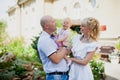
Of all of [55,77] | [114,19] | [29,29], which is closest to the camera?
[55,77]

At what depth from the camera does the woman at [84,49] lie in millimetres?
2504

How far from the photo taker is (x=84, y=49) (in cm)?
251

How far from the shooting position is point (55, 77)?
2.47 metres

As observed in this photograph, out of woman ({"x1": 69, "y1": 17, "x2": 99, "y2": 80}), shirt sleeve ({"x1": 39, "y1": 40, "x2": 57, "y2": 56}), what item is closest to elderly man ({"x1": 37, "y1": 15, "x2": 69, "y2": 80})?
shirt sleeve ({"x1": 39, "y1": 40, "x2": 57, "y2": 56})

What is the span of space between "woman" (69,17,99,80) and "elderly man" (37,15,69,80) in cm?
10

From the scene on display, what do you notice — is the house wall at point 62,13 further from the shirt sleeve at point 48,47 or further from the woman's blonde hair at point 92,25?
the shirt sleeve at point 48,47

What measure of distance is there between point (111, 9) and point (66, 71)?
6.79m

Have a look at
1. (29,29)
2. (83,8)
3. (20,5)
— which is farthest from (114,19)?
(20,5)

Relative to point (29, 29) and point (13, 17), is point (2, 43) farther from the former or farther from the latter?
point (13, 17)

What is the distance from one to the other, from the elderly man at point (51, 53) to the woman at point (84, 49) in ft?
0.34

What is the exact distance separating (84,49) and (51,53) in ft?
0.97

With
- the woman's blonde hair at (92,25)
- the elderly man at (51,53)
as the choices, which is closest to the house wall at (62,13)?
the woman's blonde hair at (92,25)

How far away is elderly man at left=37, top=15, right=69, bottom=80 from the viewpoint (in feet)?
7.84

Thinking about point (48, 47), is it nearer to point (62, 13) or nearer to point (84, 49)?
point (84, 49)
